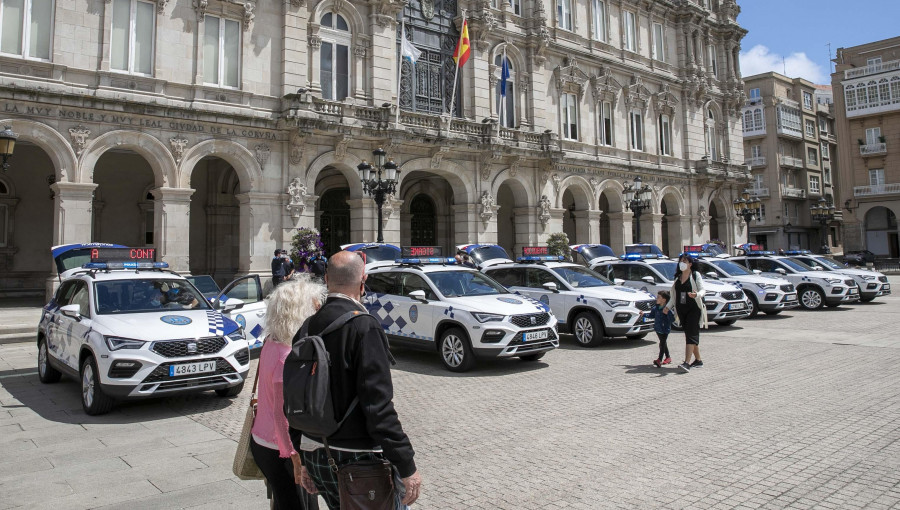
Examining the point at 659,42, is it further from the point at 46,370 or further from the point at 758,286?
the point at 46,370

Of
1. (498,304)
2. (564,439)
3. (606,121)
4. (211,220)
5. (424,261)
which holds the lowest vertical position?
(564,439)

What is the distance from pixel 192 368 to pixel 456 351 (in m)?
4.52

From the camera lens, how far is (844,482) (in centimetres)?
494

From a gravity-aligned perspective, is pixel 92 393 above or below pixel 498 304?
below

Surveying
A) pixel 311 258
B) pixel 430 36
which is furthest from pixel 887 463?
pixel 430 36

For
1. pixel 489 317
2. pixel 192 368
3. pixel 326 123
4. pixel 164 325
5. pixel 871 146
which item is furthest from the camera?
pixel 871 146

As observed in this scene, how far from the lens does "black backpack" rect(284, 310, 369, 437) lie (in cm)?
286

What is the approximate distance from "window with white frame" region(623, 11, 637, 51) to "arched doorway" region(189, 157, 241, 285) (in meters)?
23.0

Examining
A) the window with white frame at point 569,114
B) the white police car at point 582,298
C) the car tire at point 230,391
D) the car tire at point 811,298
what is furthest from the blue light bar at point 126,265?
the window with white frame at point 569,114

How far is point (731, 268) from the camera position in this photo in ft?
60.8

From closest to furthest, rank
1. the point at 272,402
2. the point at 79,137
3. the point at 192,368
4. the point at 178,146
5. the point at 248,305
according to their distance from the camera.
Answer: the point at 272,402, the point at 192,368, the point at 248,305, the point at 79,137, the point at 178,146

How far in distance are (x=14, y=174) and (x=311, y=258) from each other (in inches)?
505

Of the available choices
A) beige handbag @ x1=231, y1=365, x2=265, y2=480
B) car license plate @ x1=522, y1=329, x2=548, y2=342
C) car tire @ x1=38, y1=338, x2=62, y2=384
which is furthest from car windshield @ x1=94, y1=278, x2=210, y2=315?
beige handbag @ x1=231, y1=365, x2=265, y2=480

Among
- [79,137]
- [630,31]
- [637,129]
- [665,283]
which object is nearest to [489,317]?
[665,283]
